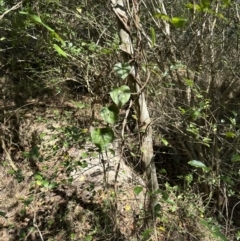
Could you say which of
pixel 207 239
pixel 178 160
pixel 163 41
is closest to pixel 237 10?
pixel 163 41

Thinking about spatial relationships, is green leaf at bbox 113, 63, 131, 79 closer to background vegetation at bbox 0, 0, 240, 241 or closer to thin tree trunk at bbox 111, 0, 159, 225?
thin tree trunk at bbox 111, 0, 159, 225

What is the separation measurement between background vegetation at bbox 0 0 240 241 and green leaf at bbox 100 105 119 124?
95 centimetres

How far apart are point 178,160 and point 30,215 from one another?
6.43 feet

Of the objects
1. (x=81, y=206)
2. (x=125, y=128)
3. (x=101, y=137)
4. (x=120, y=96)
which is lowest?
(x=81, y=206)

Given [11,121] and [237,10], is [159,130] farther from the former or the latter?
[11,121]

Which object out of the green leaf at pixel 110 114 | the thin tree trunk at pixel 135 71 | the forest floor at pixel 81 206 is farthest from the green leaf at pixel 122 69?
the forest floor at pixel 81 206

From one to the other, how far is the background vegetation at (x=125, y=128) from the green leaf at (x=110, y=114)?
95 cm

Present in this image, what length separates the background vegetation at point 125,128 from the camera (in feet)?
9.50

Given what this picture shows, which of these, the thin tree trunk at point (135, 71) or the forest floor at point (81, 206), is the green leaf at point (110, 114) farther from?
the forest floor at point (81, 206)

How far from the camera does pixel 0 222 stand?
3.44m

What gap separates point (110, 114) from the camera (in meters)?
1.41

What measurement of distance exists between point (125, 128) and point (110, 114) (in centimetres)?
134

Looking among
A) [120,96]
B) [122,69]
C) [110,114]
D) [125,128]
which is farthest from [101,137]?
[125,128]

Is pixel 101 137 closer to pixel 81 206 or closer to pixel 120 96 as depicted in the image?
pixel 120 96
